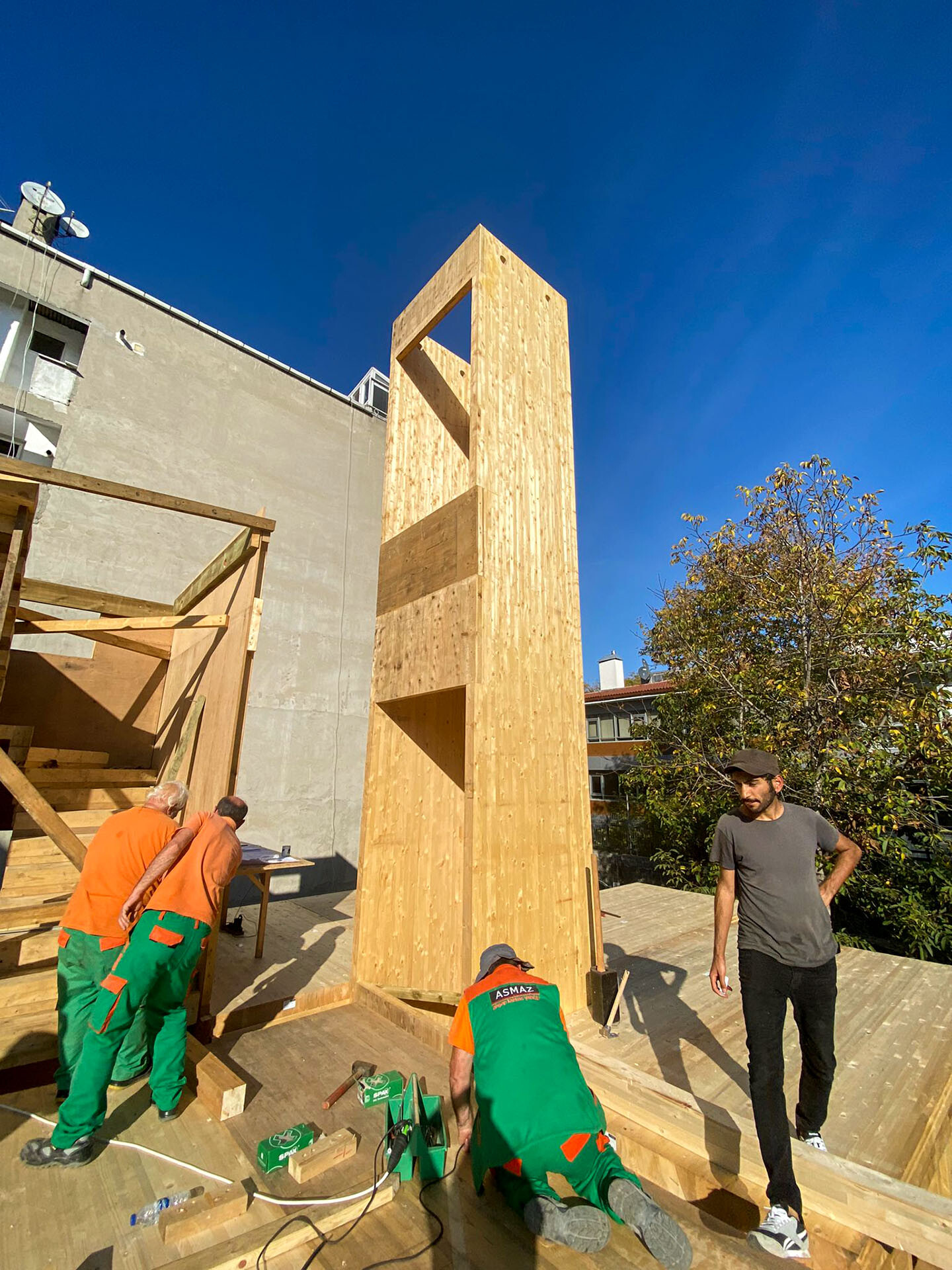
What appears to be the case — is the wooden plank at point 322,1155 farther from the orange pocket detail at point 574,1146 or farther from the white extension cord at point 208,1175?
the orange pocket detail at point 574,1146

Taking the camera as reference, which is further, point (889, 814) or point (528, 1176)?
point (889, 814)

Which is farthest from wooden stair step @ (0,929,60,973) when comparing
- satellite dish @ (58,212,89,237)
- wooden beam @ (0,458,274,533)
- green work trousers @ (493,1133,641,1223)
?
satellite dish @ (58,212,89,237)

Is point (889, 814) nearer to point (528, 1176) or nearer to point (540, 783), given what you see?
point (540, 783)

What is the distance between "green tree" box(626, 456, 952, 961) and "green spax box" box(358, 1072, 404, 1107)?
778 centimetres

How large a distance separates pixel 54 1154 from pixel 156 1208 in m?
0.74

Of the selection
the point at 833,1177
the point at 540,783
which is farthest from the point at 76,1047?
the point at 833,1177

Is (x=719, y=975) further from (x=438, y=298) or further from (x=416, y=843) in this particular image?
(x=438, y=298)

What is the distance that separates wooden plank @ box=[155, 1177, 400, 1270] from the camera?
7.04 ft

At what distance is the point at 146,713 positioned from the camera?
7.97 meters

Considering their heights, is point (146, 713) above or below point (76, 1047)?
above

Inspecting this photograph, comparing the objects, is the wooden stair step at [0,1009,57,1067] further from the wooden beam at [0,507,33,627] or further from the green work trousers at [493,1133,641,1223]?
the green work trousers at [493,1133,641,1223]

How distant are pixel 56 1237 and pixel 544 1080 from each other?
2116 millimetres

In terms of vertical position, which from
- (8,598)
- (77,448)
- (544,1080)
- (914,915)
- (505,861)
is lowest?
(914,915)

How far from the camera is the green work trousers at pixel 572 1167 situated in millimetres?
2301
